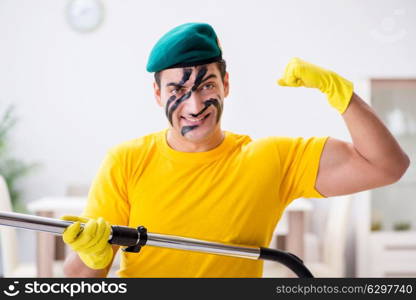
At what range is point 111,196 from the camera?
145cm

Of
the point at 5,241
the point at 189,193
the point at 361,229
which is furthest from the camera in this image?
the point at 361,229

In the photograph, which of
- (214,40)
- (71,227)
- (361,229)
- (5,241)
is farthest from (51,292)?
(361,229)

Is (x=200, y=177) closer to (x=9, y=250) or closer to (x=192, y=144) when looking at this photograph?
(x=192, y=144)

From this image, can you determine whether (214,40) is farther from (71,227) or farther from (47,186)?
(47,186)

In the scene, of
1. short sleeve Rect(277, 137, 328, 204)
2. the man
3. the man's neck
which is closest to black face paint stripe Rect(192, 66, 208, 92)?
the man

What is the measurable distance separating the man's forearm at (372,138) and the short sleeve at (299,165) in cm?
11

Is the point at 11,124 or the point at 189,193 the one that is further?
the point at 11,124

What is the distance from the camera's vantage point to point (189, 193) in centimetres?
145

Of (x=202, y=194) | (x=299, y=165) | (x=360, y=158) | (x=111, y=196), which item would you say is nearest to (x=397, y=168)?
(x=360, y=158)

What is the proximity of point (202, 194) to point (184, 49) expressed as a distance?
338mm

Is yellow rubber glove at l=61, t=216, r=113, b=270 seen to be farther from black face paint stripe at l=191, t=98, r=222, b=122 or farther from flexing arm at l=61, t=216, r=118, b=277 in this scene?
black face paint stripe at l=191, t=98, r=222, b=122

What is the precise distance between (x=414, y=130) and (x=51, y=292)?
11.4ft

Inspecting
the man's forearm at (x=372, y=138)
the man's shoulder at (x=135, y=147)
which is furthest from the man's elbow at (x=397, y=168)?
the man's shoulder at (x=135, y=147)

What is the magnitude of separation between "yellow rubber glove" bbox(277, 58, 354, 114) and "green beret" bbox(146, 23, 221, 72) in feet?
0.67
